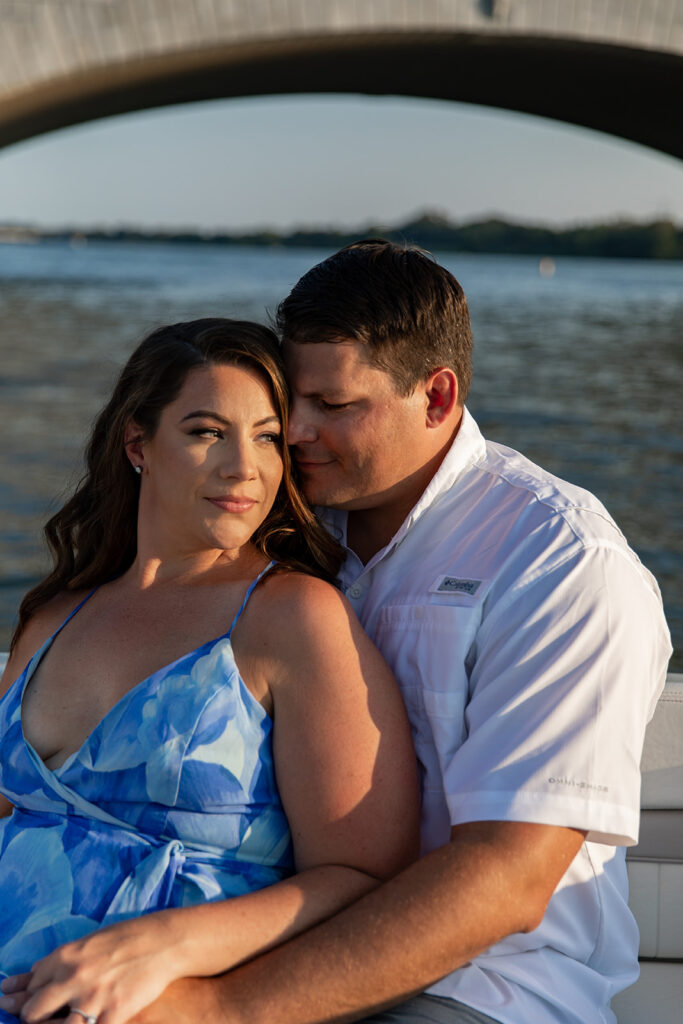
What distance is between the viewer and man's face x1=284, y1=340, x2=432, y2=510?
6.55 ft

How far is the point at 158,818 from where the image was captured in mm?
1682

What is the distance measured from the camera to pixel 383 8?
326 inches

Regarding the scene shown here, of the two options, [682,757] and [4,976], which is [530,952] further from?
[4,976]

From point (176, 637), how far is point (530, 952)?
0.76 metres

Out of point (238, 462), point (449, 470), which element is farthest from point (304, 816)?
point (449, 470)

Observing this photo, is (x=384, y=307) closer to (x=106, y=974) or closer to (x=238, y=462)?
(x=238, y=462)

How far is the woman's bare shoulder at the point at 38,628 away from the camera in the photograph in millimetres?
2037

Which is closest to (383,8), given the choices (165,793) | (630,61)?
(630,61)

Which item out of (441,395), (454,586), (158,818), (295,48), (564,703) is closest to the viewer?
(564,703)

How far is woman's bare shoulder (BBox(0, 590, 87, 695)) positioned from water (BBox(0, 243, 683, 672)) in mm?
354

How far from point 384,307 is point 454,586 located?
0.54 metres

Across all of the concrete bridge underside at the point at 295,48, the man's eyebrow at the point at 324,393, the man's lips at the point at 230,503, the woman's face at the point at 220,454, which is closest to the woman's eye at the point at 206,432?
the woman's face at the point at 220,454

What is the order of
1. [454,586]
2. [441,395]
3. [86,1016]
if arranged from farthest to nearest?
[441,395], [454,586], [86,1016]

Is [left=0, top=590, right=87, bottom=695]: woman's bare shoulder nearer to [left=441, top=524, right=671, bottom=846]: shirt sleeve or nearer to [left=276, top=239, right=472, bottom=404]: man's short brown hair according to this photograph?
[left=276, top=239, right=472, bottom=404]: man's short brown hair
